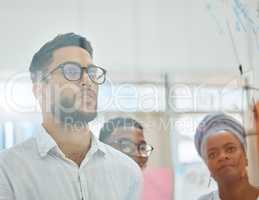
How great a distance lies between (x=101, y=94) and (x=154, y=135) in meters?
0.20

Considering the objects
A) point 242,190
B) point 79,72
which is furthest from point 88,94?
point 242,190

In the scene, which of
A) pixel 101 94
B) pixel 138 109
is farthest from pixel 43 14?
pixel 138 109

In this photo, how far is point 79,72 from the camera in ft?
3.68

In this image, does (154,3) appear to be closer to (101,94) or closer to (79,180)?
(101,94)

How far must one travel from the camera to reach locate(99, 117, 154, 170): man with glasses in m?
1.14

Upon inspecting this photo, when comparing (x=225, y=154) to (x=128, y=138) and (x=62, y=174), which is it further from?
(x=62, y=174)

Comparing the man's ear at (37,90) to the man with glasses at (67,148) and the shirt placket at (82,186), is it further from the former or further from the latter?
the shirt placket at (82,186)

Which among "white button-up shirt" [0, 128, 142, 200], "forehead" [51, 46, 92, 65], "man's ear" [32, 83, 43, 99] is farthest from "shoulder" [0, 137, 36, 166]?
"forehead" [51, 46, 92, 65]

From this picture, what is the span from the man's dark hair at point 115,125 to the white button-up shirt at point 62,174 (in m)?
0.03

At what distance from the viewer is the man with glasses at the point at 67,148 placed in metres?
1.05

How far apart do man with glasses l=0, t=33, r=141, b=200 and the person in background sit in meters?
0.23

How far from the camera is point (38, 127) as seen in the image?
1.09m

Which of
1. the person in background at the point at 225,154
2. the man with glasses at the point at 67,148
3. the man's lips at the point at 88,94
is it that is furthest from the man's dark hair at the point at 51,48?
the person in background at the point at 225,154

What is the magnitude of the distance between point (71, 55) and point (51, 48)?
0.19ft
